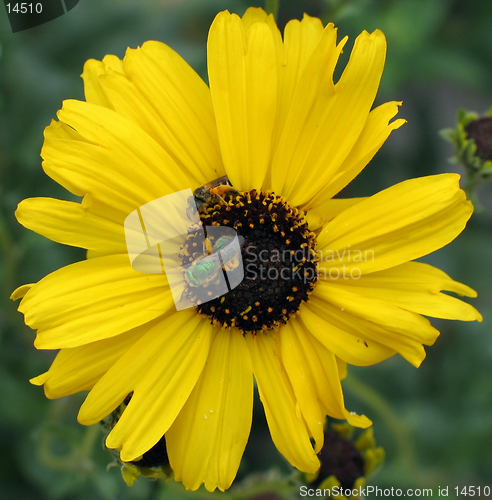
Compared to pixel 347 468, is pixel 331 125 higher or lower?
higher

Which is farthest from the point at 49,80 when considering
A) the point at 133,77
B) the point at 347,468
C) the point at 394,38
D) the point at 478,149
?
the point at 347,468

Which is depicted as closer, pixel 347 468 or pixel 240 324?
pixel 240 324

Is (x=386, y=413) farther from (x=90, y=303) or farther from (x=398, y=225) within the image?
(x=90, y=303)

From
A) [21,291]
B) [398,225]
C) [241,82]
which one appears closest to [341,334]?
[398,225]

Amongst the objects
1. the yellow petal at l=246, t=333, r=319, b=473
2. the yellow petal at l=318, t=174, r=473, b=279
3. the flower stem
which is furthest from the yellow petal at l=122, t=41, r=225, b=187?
the flower stem

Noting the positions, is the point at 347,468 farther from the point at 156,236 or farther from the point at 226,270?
the point at 156,236

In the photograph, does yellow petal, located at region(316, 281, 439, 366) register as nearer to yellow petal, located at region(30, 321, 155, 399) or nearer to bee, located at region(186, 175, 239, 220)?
bee, located at region(186, 175, 239, 220)
